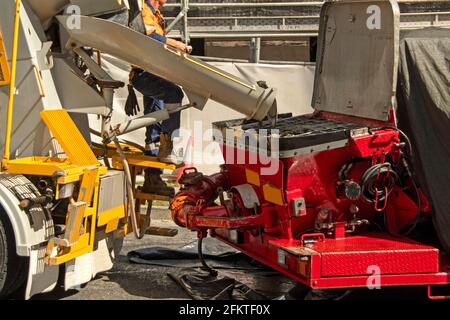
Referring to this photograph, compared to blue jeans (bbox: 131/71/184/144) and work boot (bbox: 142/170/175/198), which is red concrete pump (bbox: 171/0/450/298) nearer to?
work boot (bbox: 142/170/175/198)

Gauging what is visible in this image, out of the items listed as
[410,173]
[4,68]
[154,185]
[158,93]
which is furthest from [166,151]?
[410,173]

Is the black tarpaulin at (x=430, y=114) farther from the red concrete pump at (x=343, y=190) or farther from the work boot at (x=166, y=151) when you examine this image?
the work boot at (x=166, y=151)

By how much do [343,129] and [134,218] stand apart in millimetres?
1863

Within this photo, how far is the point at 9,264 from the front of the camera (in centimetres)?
527

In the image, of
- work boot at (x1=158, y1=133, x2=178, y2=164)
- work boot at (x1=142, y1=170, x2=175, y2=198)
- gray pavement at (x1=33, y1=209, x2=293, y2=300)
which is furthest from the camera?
work boot at (x1=142, y1=170, x2=175, y2=198)

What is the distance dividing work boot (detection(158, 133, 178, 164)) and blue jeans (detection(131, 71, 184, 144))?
355 mm

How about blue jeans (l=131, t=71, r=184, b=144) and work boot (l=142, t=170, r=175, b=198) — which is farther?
blue jeans (l=131, t=71, r=184, b=144)

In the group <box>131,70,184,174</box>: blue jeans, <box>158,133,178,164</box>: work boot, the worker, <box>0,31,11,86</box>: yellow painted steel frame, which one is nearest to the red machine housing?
<box>158,133,178,164</box>: work boot

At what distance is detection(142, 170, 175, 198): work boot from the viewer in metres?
6.32

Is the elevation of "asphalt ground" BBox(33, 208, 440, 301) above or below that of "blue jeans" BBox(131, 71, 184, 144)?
below

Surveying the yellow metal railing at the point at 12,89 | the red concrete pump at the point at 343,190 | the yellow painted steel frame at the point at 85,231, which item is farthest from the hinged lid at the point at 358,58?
the yellow metal railing at the point at 12,89

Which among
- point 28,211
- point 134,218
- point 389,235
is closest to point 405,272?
point 389,235

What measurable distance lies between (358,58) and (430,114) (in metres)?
0.73

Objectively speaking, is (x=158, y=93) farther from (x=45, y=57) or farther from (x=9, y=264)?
(x=9, y=264)
